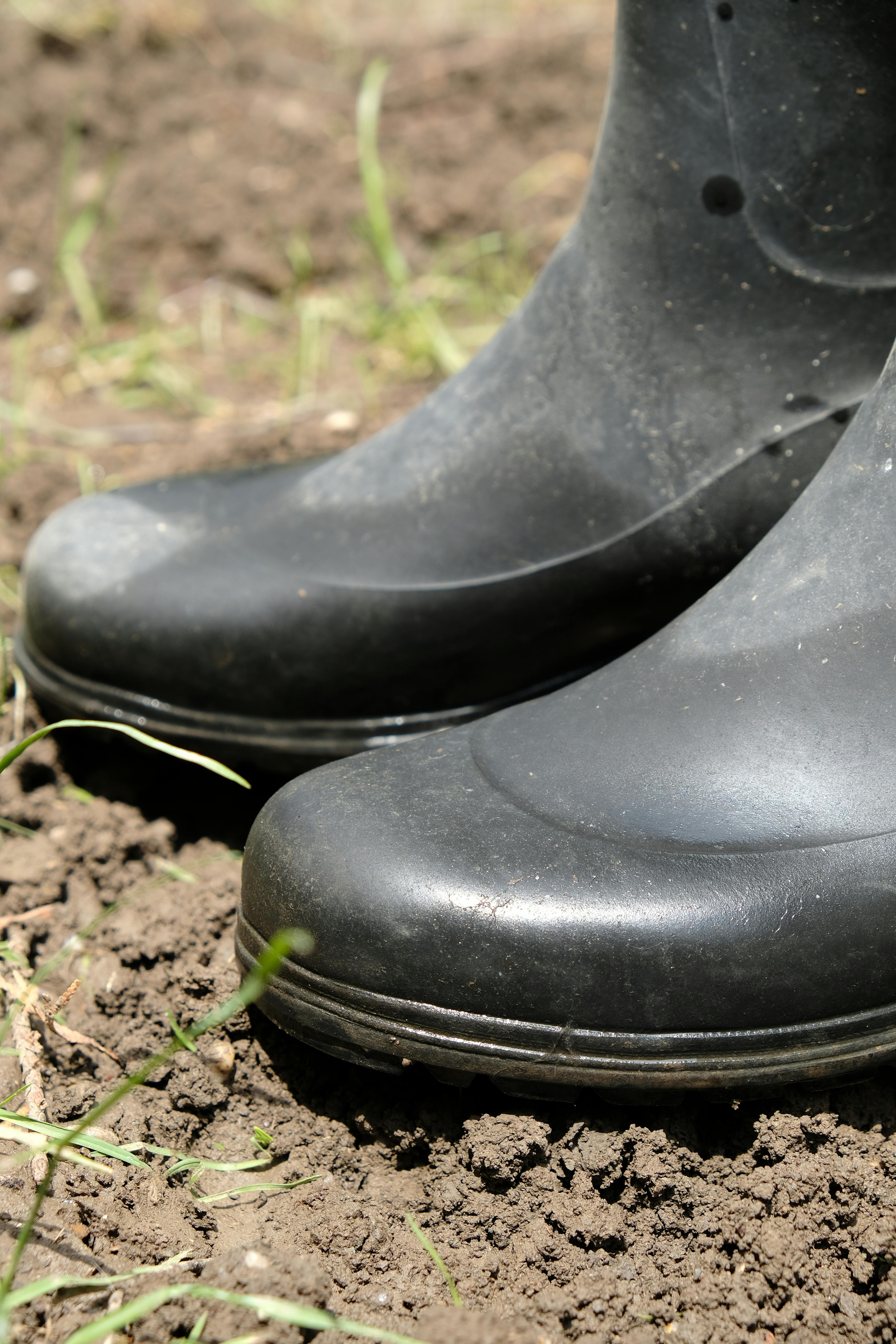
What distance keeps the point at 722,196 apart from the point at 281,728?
76cm

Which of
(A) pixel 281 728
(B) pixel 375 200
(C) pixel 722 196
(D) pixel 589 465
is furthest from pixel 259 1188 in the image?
(B) pixel 375 200

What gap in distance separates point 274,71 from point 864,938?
3.30m

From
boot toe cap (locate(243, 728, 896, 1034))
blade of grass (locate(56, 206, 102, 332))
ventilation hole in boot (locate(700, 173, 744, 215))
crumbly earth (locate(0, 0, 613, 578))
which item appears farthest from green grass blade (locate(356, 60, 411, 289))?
boot toe cap (locate(243, 728, 896, 1034))

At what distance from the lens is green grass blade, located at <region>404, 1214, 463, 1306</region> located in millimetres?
864

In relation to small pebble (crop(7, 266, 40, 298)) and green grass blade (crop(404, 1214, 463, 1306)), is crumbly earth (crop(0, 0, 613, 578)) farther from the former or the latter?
green grass blade (crop(404, 1214, 463, 1306))

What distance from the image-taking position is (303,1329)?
829 mm

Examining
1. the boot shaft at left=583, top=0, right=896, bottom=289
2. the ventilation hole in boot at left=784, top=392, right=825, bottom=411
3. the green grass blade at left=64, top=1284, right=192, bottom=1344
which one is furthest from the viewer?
the ventilation hole in boot at left=784, top=392, right=825, bottom=411

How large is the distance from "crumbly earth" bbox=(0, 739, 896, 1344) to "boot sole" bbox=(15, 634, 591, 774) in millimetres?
322

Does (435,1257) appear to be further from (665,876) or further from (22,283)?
(22,283)

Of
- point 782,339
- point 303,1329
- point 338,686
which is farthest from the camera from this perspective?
point 338,686

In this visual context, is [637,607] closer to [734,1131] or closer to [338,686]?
[338,686]

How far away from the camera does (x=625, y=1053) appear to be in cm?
91

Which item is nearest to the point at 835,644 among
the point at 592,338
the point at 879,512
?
the point at 879,512

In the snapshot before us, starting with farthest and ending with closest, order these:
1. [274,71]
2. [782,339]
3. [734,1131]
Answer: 1. [274,71]
2. [782,339]
3. [734,1131]
